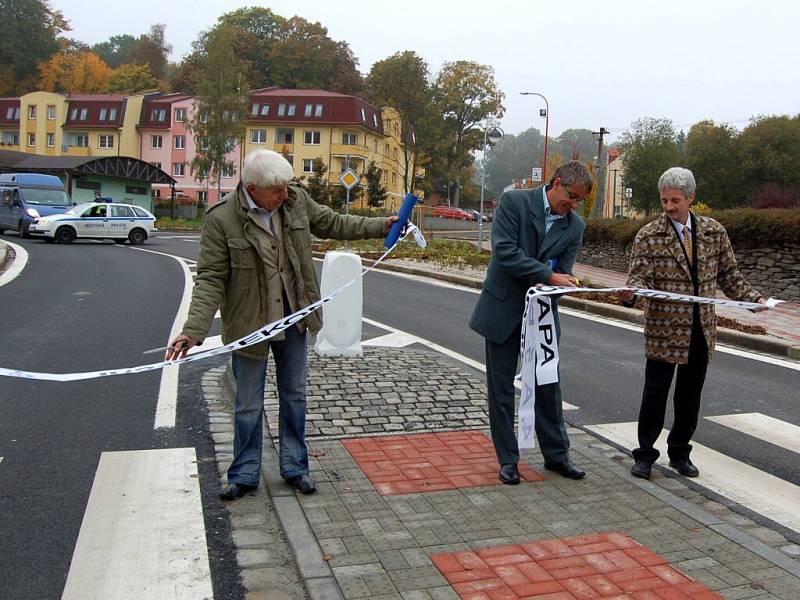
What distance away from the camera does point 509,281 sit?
4.80 m

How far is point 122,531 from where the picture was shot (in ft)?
13.6

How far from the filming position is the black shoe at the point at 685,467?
5.18m

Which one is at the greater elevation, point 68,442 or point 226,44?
point 226,44

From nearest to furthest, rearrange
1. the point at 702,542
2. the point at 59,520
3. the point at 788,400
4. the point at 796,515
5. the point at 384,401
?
the point at 702,542 < the point at 59,520 < the point at 796,515 < the point at 384,401 < the point at 788,400

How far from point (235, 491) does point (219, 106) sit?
5865 cm

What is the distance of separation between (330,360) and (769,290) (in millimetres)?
14081

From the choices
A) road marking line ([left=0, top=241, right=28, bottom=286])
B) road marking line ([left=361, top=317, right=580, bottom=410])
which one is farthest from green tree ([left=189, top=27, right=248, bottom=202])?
road marking line ([left=361, top=317, right=580, bottom=410])

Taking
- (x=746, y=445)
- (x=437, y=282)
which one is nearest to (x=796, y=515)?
(x=746, y=445)

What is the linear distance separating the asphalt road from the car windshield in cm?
2061

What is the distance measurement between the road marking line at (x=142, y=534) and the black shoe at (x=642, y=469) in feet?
8.53

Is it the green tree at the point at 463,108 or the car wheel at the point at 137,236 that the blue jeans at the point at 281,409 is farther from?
the green tree at the point at 463,108

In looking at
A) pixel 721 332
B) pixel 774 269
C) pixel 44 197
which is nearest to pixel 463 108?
pixel 44 197

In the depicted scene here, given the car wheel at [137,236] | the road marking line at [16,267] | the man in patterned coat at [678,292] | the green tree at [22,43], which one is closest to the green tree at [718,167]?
the car wheel at [137,236]

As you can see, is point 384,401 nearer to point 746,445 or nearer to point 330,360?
point 330,360
